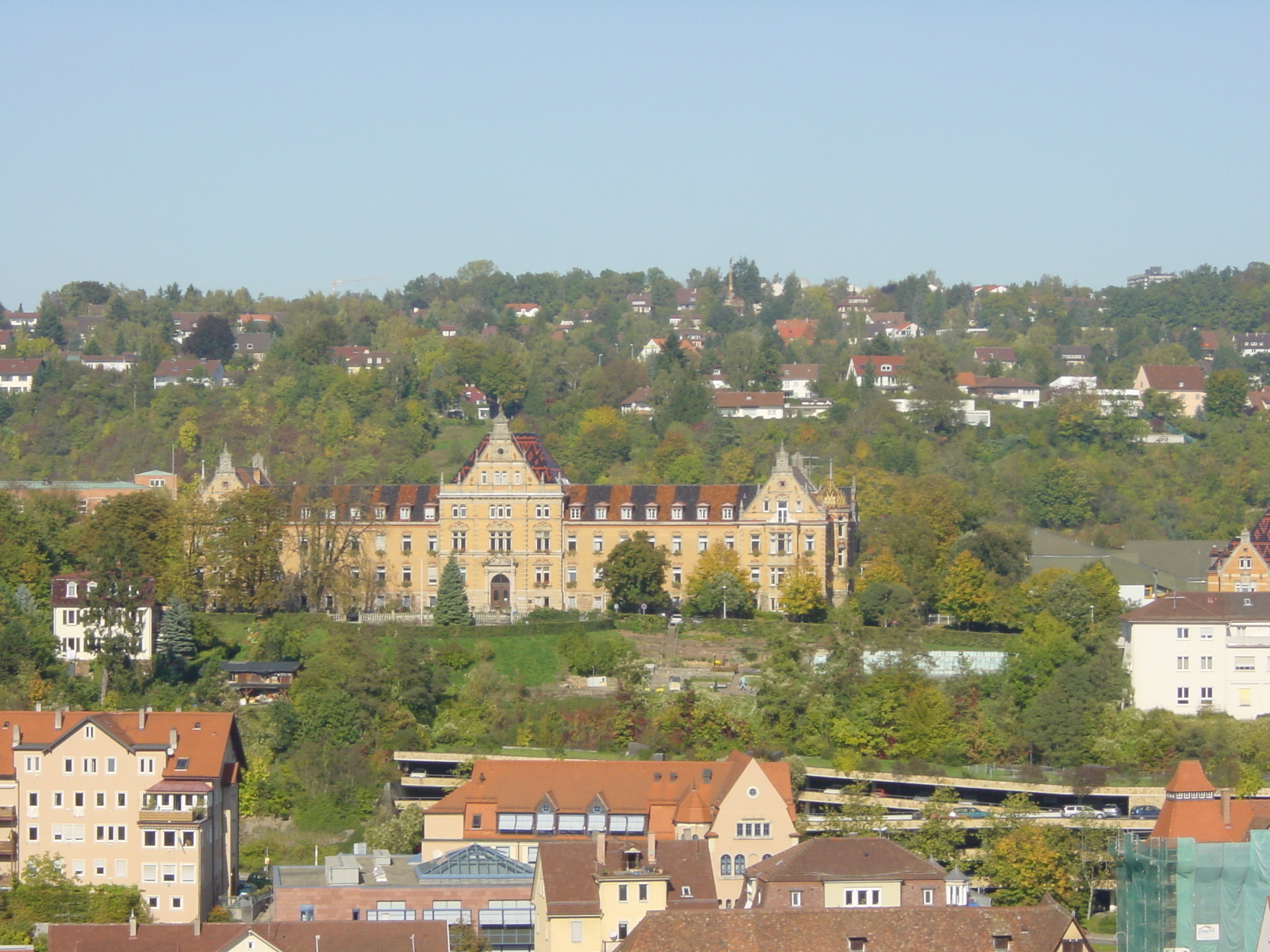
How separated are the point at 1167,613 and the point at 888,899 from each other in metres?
24.2

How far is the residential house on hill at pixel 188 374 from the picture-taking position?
138m

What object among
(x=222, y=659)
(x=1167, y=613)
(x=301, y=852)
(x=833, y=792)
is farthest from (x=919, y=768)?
(x=222, y=659)

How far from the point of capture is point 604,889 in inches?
2188

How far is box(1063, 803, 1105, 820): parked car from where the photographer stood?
2584 inches

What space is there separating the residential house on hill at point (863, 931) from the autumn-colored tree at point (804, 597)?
33.7 meters

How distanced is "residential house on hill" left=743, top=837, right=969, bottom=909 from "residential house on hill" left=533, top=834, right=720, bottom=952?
4.77ft

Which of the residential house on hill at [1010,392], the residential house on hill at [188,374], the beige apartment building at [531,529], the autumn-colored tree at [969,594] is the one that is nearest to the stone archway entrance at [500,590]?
the beige apartment building at [531,529]

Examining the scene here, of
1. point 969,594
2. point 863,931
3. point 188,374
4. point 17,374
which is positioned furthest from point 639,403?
point 863,931

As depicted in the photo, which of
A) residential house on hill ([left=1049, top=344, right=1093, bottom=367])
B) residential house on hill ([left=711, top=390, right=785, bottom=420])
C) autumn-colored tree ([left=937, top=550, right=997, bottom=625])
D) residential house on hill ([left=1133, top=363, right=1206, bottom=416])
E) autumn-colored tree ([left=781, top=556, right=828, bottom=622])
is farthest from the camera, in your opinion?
residential house on hill ([left=1049, top=344, right=1093, bottom=367])

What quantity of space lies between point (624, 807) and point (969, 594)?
23485mm

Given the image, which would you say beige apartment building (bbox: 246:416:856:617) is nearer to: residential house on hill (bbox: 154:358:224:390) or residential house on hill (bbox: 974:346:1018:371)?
residential house on hill (bbox: 154:358:224:390)

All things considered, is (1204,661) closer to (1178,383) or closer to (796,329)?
(1178,383)

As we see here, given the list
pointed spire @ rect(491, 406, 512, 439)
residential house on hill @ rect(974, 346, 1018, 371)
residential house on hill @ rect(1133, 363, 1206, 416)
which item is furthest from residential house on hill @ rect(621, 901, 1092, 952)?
residential house on hill @ rect(974, 346, 1018, 371)

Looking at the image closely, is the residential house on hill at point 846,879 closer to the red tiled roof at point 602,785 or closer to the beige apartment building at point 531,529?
the red tiled roof at point 602,785
